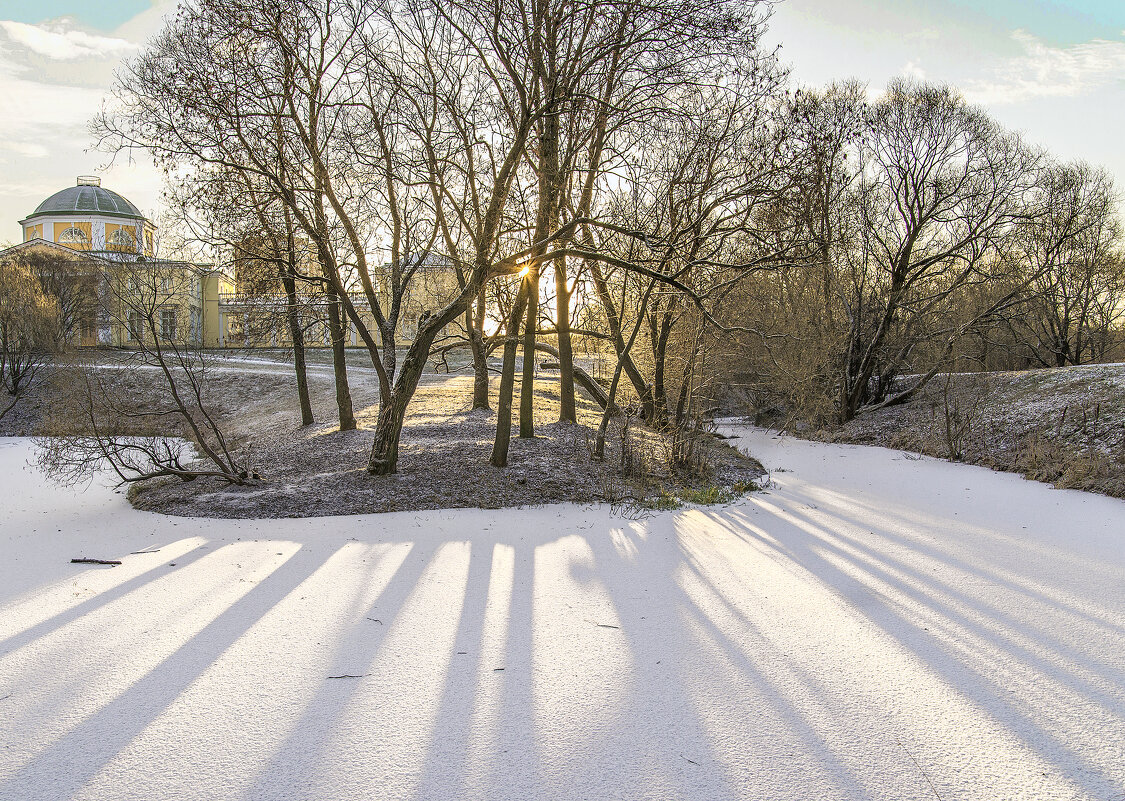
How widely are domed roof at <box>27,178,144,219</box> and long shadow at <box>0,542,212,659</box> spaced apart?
154 feet

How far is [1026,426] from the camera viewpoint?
13.7 metres

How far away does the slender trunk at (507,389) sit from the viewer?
9.23 meters

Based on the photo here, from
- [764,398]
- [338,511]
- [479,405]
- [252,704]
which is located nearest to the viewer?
[252,704]

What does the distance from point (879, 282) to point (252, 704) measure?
19.8 metres

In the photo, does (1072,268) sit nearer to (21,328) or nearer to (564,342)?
(564,342)

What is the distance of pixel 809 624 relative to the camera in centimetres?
448

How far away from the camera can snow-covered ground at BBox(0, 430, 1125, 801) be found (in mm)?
2816

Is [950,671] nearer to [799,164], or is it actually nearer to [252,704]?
[252,704]

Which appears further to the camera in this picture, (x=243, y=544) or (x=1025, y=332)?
(x=1025, y=332)

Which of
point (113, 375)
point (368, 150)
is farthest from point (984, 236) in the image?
point (113, 375)

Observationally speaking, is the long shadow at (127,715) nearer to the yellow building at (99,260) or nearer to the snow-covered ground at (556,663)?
the snow-covered ground at (556,663)

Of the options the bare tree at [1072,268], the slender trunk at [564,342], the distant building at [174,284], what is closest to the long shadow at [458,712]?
the distant building at [174,284]

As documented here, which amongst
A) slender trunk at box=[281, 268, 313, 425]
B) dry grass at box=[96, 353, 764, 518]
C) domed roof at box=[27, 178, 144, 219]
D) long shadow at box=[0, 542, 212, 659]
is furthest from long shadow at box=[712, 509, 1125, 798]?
domed roof at box=[27, 178, 144, 219]

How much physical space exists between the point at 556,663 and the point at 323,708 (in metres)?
1.31
